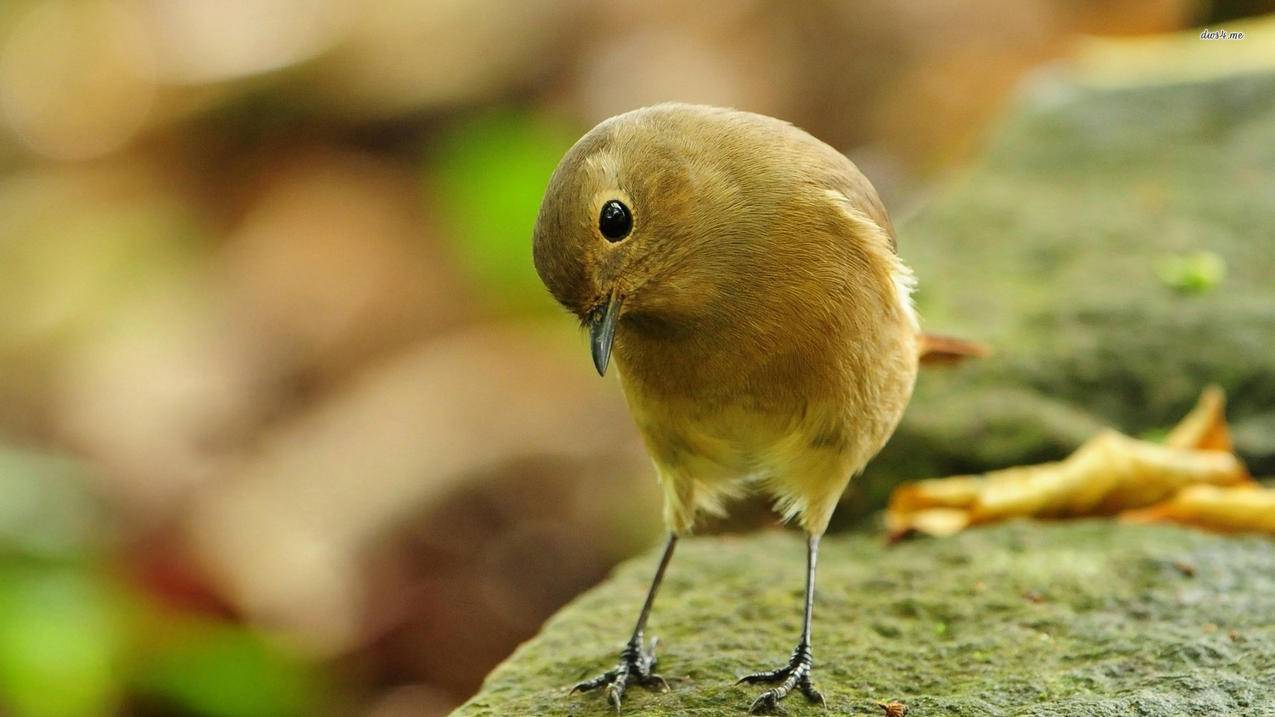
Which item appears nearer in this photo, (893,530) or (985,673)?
(985,673)

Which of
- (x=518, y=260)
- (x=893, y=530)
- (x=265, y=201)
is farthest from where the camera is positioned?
(x=265, y=201)

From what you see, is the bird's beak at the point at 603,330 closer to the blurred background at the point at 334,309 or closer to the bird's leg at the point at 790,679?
the bird's leg at the point at 790,679

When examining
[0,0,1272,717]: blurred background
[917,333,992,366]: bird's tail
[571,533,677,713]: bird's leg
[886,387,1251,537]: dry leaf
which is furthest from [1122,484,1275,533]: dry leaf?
[0,0,1272,717]: blurred background

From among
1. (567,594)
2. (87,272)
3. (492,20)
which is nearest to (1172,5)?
(492,20)

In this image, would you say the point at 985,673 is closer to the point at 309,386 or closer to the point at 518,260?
the point at 518,260

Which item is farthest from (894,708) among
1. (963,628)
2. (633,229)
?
(633,229)

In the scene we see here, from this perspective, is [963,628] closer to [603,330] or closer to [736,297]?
[736,297]

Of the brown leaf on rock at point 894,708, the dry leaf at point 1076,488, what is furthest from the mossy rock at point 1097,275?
the brown leaf on rock at point 894,708
